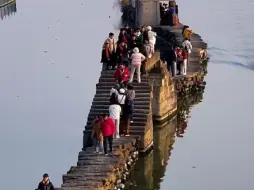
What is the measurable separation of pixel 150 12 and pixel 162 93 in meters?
18.5

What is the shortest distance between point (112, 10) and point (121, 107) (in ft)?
174

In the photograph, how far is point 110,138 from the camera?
26219 millimetres

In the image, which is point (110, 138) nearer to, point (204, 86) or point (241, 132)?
point (241, 132)

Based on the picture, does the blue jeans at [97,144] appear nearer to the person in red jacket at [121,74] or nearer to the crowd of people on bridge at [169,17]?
the person in red jacket at [121,74]

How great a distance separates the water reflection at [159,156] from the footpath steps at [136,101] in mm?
1420

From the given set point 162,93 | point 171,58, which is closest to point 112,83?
point 162,93

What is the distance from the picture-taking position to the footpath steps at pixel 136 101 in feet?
96.3

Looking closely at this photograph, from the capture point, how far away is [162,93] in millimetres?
34281

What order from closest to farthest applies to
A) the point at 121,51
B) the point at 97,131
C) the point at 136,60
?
1. the point at 97,131
2. the point at 136,60
3. the point at 121,51

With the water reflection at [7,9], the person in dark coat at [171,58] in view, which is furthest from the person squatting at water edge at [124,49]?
the water reflection at [7,9]

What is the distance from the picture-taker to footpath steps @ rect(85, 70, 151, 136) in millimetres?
29359

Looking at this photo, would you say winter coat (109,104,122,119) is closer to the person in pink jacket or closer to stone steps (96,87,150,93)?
stone steps (96,87,150,93)

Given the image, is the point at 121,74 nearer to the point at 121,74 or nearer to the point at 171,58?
the point at 121,74

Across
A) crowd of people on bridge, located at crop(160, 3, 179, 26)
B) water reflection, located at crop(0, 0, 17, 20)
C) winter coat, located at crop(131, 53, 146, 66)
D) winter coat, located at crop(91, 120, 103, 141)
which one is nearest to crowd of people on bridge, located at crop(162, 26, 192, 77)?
winter coat, located at crop(131, 53, 146, 66)
